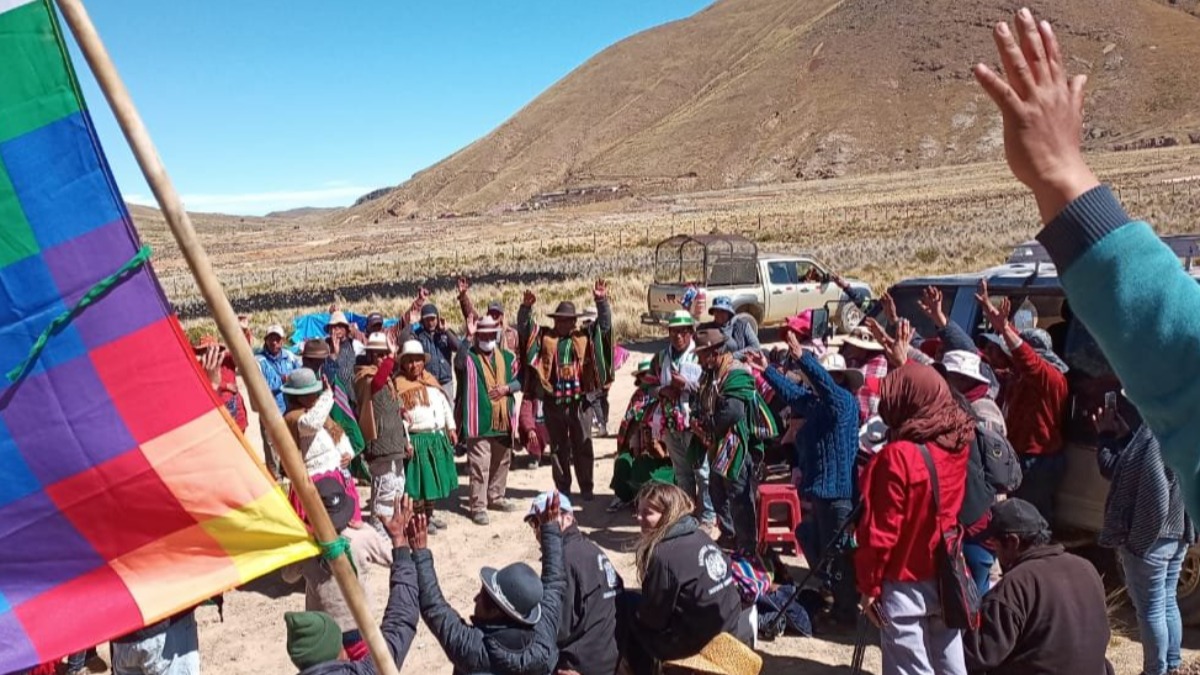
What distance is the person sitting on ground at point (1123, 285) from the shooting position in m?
1.10

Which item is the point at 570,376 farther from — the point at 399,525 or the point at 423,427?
the point at 399,525

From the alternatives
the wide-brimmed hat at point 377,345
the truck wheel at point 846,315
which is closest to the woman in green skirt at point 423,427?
the wide-brimmed hat at point 377,345

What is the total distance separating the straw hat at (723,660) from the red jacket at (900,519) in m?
0.69

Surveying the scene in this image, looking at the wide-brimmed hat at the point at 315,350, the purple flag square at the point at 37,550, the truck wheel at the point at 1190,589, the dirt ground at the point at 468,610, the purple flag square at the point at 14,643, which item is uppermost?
the purple flag square at the point at 37,550

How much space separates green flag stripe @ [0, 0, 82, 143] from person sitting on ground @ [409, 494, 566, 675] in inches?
92.1

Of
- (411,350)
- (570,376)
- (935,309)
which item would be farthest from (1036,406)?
(411,350)

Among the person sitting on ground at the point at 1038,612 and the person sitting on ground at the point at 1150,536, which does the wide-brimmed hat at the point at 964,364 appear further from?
the person sitting on ground at the point at 1038,612

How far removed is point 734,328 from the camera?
9766 mm

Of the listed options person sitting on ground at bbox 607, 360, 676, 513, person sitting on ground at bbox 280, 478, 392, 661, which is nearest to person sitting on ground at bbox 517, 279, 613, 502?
person sitting on ground at bbox 607, 360, 676, 513

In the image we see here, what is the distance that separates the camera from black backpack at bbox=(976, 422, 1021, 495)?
16.9 feet

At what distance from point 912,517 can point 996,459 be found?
1.14 metres

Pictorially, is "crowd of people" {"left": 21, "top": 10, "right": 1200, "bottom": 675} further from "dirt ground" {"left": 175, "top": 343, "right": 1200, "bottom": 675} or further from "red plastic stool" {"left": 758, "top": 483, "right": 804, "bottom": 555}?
"dirt ground" {"left": 175, "top": 343, "right": 1200, "bottom": 675}

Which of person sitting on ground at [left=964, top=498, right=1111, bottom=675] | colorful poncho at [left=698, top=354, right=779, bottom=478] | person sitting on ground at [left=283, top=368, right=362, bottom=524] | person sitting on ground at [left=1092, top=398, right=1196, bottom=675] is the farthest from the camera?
colorful poncho at [left=698, top=354, right=779, bottom=478]

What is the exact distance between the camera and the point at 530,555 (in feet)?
26.6
